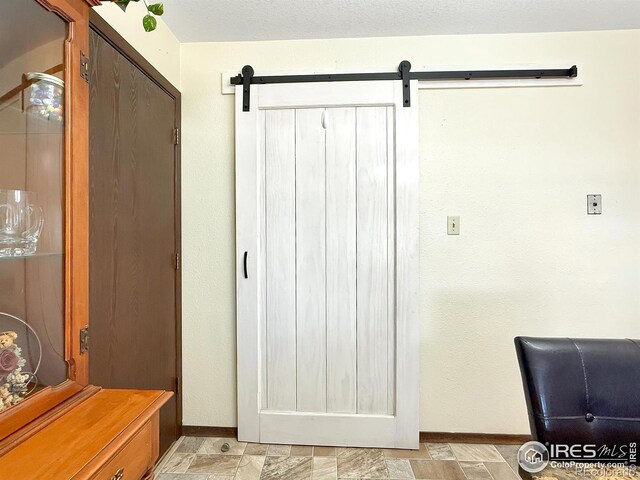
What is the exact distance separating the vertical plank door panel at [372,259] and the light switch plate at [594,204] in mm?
1171

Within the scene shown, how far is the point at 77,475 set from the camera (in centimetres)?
64

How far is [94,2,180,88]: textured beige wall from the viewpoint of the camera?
152 cm

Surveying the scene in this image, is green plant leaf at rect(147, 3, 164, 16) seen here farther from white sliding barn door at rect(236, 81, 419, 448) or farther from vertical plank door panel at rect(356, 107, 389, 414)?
vertical plank door panel at rect(356, 107, 389, 414)

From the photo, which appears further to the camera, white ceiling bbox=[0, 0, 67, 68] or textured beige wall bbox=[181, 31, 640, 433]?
textured beige wall bbox=[181, 31, 640, 433]

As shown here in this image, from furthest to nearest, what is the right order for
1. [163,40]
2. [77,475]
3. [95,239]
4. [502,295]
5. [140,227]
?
[502,295] < [163,40] < [140,227] < [95,239] < [77,475]

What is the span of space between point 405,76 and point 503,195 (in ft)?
2.93

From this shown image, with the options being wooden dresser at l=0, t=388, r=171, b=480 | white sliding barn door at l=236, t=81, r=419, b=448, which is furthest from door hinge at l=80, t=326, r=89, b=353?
white sliding barn door at l=236, t=81, r=419, b=448

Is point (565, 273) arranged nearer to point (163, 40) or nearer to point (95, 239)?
point (95, 239)

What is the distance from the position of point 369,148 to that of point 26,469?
1879mm

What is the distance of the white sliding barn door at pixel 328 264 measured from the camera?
6.68 ft

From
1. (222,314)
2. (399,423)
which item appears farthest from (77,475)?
(399,423)

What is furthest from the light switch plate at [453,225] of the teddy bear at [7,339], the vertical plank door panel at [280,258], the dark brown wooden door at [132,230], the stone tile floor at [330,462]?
the teddy bear at [7,339]

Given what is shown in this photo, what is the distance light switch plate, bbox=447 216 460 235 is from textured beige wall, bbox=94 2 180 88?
1806mm

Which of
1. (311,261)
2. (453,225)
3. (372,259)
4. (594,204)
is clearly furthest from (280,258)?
(594,204)
